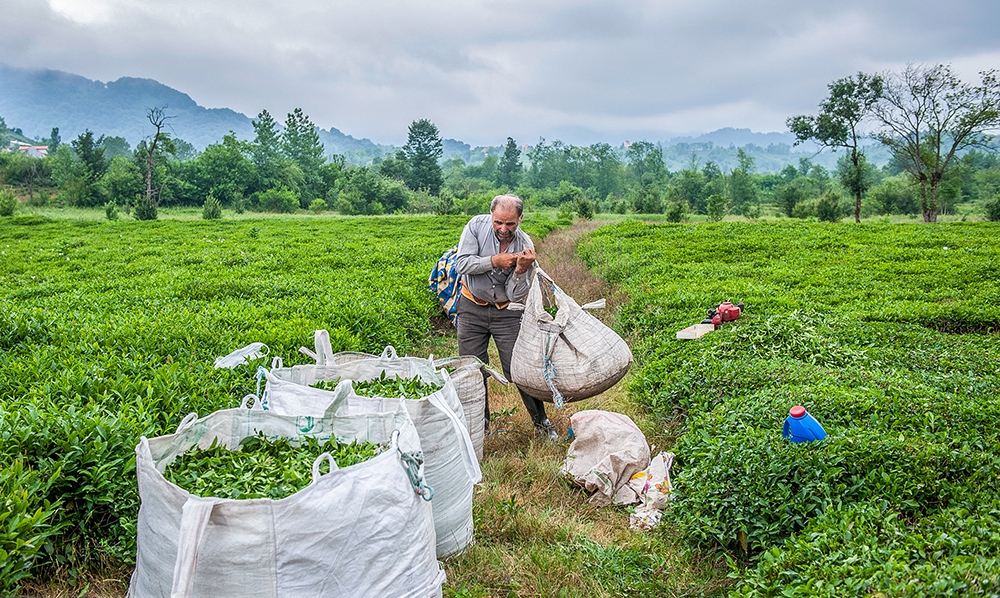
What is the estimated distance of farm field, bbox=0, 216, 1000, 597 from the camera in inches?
102

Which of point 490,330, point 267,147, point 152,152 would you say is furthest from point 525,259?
point 267,147

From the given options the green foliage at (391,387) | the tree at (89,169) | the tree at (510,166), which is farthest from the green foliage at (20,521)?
the tree at (510,166)

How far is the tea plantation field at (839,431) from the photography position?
250cm

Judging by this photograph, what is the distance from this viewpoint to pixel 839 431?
3443 millimetres

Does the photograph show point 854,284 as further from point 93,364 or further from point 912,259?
point 93,364

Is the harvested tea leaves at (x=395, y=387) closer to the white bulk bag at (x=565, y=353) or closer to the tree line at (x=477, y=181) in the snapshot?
the white bulk bag at (x=565, y=353)

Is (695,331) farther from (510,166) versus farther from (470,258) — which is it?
(510,166)

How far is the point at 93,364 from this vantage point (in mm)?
4047

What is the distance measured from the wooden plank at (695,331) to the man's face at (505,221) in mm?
2861

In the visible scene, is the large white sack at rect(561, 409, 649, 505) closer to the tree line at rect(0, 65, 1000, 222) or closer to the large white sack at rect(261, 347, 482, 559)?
the large white sack at rect(261, 347, 482, 559)

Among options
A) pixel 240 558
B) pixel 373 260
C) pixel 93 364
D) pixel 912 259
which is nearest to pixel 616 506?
pixel 240 558

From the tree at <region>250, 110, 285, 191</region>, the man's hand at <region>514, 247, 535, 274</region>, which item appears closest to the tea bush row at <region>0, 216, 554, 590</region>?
the man's hand at <region>514, 247, 535, 274</region>

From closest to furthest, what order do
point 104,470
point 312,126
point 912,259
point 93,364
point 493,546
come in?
point 104,470
point 493,546
point 93,364
point 912,259
point 312,126

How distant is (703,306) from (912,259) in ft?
20.9
